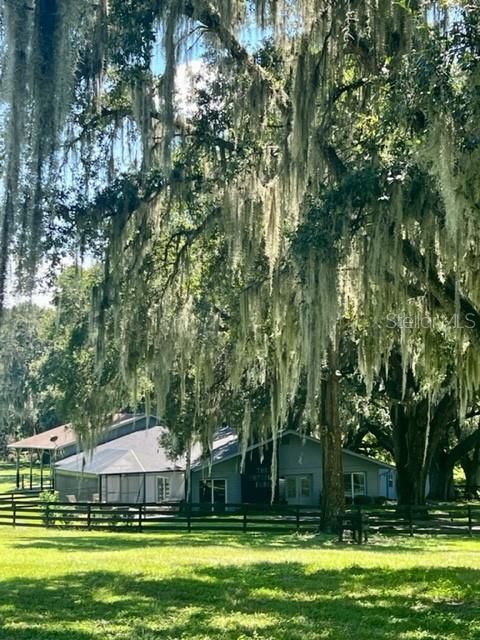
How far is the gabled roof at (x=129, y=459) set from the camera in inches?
1077

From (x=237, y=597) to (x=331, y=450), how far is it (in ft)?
31.1

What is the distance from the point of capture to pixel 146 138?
8516mm

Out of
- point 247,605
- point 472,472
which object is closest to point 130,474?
point 472,472

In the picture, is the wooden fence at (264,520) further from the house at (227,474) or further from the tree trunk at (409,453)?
the house at (227,474)

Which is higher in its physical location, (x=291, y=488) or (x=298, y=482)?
(x=298, y=482)

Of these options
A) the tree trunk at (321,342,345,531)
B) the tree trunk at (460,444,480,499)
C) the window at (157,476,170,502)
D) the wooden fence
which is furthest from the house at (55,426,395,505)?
the tree trunk at (321,342,345,531)

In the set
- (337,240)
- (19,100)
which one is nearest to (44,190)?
(19,100)

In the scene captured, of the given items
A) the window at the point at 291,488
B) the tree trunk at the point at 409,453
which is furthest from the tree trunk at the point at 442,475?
the tree trunk at the point at 409,453

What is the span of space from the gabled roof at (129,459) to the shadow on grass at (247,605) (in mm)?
17262

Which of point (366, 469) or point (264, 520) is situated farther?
→ point (366, 469)

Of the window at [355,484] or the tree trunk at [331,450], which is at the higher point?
the tree trunk at [331,450]

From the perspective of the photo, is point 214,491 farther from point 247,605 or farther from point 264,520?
point 247,605

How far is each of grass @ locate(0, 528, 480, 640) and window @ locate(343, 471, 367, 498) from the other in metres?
18.3

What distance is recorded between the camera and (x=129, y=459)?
2831 centimetres
